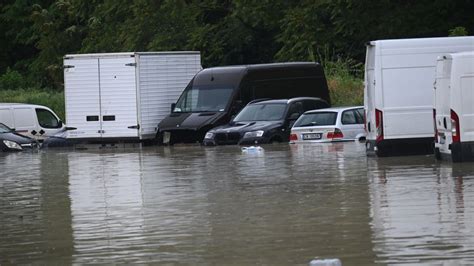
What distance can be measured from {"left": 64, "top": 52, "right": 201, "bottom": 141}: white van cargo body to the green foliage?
11324mm

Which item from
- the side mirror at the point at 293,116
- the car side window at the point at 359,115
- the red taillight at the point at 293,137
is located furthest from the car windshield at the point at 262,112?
the car side window at the point at 359,115

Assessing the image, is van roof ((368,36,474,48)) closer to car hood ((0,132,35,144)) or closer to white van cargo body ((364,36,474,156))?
white van cargo body ((364,36,474,156))

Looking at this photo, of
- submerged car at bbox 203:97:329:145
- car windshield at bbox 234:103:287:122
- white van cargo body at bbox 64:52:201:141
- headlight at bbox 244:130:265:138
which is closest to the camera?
headlight at bbox 244:130:265:138

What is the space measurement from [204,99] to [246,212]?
820 inches

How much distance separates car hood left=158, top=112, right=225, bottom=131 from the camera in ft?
116

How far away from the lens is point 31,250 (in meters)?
13.2

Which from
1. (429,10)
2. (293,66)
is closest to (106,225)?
(293,66)

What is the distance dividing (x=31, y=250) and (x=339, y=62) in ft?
108

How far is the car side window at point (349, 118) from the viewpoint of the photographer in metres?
30.8

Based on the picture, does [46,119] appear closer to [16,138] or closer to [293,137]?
[16,138]

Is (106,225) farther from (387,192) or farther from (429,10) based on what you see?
(429,10)

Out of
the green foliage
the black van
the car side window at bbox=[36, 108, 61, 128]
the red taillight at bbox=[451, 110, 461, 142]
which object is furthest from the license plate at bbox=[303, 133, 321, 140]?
the green foliage

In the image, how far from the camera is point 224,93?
119 feet

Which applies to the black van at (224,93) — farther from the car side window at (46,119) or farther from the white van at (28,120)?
the car side window at (46,119)
